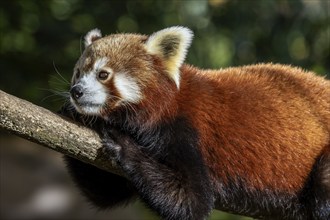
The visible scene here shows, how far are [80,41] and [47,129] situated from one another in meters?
2.70

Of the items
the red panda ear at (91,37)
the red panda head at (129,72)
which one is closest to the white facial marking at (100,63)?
the red panda head at (129,72)

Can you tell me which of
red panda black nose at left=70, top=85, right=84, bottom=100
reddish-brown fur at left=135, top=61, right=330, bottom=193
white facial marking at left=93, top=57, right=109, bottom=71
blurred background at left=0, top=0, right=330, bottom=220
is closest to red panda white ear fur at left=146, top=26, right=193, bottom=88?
reddish-brown fur at left=135, top=61, right=330, bottom=193

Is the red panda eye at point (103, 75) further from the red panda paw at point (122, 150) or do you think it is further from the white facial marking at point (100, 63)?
Answer: the red panda paw at point (122, 150)

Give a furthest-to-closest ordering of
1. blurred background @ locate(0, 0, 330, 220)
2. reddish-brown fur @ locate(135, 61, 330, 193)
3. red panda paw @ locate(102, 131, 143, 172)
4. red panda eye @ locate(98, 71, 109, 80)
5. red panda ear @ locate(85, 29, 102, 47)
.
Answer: blurred background @ locate(0, 0, 330, 220)
red panda ear @ locate(85, 29, 102, 47)
reddish-brown fur @ locate(135, 61, 330, 193)
red panda eye @ locate(98, 71, 109, 80)
red panda paw @ locate(102, 131, 143, 172)

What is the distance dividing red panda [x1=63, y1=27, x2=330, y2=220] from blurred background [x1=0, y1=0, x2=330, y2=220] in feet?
7.70

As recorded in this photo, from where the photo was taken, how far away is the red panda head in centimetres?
353

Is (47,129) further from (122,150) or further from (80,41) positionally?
(80,41)

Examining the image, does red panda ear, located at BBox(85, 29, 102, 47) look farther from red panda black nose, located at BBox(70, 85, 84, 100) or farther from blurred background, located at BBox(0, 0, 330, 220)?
blurred background, located at BBox(0, 0, 330, 220)

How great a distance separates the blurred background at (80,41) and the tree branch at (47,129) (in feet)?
8.63

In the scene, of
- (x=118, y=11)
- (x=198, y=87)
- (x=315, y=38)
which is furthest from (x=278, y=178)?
(x=118, y=11)

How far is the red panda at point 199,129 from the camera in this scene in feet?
11.6

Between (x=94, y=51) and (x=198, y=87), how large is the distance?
1.66 ft

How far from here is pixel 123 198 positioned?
4.05 metres

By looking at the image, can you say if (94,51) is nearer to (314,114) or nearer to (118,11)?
(314,114)
